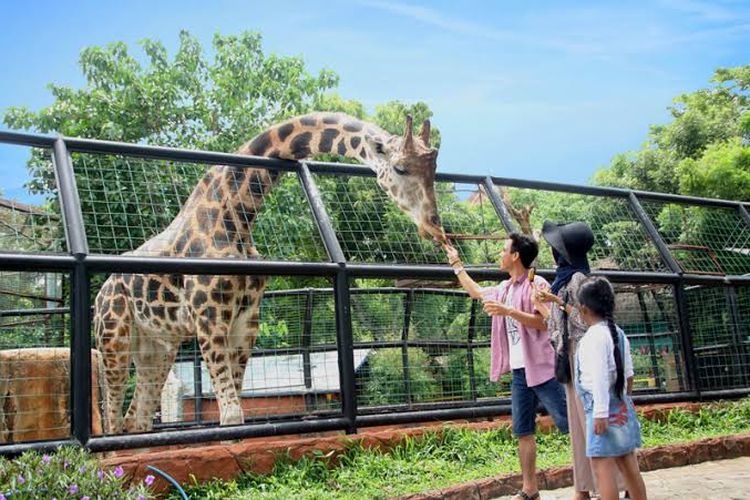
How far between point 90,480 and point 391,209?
46.7 ft

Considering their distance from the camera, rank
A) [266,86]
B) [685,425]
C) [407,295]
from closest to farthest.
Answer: [685,425] → [407,295] → [266,86]

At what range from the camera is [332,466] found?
5.22 meters

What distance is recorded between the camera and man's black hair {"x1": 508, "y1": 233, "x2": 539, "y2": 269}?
191 inches

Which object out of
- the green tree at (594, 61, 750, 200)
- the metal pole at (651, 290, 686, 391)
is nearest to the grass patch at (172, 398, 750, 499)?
the metal pole at (651, 290, 686, 391)

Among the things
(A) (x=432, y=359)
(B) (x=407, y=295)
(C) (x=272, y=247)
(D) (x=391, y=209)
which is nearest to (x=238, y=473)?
(B) (x=407, y=295)

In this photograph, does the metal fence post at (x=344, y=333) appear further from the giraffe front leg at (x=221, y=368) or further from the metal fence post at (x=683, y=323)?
the metal fence post at (x=683, y=323)

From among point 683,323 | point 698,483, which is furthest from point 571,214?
point 698,483

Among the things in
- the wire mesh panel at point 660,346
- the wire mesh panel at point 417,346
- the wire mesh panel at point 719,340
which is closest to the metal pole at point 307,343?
the wire mesh panel at point 417,346

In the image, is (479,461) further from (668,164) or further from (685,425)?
(668,164)

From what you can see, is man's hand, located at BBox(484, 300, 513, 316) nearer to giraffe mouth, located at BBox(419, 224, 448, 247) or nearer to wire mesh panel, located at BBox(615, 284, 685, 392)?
giraffe mouth, located at BBox(419, 224, 448, 247)

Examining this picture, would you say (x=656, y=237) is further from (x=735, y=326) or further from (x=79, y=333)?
(x=79, y=333)

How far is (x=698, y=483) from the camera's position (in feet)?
17.2

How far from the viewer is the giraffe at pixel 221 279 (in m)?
5.98

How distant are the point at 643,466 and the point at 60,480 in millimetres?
3854
